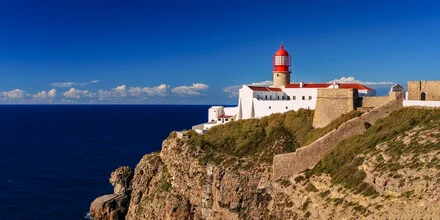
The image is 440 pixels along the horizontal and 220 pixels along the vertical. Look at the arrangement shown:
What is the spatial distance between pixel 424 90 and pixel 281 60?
23.9 m

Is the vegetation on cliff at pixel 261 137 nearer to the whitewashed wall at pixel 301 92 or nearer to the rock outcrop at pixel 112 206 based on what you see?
the whitewashed wall at pixel 301 92

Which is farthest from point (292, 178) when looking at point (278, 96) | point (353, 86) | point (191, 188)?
point (278, 96)

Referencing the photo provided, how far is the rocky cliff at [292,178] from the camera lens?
30828 mm

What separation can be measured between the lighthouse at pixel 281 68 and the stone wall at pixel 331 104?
1509cm

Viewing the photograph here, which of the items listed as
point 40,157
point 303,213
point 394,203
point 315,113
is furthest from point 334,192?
point 40,157

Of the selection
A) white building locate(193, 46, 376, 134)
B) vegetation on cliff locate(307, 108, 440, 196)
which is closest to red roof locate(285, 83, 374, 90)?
white building locate(193, 46, 376, 134)

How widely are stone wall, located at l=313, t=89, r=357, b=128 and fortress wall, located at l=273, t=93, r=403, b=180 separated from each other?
5.27 metres

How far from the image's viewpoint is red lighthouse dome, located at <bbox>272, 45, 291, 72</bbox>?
67562 mm

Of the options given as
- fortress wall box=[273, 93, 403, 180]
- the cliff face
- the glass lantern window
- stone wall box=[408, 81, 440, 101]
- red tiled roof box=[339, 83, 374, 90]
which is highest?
the glass lantern window

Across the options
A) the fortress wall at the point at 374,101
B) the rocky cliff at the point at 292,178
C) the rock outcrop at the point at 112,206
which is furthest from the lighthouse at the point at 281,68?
the rock outcrop at the point at 112,206

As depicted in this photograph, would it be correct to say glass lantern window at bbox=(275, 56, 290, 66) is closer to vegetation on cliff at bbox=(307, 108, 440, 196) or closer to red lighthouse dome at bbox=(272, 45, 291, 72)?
red lighthouse dome at bbox=(272, 45, 291, 72)

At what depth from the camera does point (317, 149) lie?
4369 cm

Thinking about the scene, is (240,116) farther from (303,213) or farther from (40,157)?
(40,157)

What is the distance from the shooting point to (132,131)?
160 meters
